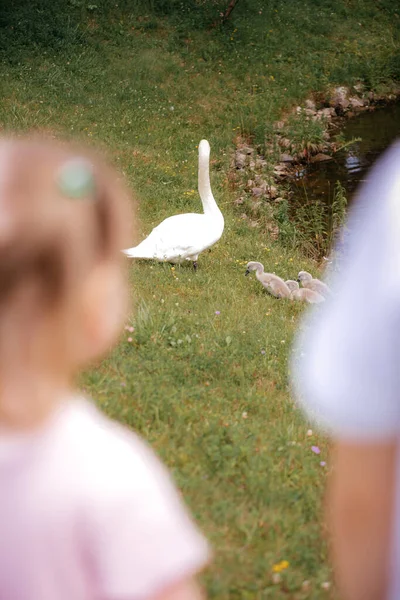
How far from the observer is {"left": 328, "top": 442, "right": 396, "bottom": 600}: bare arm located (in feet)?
4.15

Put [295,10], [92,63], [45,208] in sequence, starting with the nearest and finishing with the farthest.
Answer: [45,208] → [92,63] → [295,10]

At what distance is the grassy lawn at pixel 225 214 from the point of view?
3.57 meters

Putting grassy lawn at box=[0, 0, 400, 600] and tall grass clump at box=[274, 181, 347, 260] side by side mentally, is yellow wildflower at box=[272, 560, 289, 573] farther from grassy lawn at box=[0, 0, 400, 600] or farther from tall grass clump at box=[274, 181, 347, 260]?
tall grass clump at box=[274, 181, 347, 260]

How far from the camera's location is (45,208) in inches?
50.7

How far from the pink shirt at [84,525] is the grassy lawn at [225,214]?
154cm

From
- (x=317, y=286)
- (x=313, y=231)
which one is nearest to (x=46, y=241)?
(x=317, y=286)

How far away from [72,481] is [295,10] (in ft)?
88.1

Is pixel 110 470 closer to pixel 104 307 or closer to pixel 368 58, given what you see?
pixel 104 307

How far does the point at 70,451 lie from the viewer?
141cm

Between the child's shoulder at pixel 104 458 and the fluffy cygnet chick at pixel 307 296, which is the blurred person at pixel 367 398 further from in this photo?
the fluffy cygnet chick at pixel 307 296

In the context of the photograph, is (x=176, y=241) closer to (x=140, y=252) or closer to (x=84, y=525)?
(x=140, y=252)

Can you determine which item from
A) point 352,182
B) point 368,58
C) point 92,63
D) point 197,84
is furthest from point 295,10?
point 352,182

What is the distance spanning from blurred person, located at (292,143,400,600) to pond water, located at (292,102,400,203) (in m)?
13.5

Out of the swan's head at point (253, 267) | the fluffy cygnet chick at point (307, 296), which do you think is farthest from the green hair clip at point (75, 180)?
the swan's head at point (253, 267)
